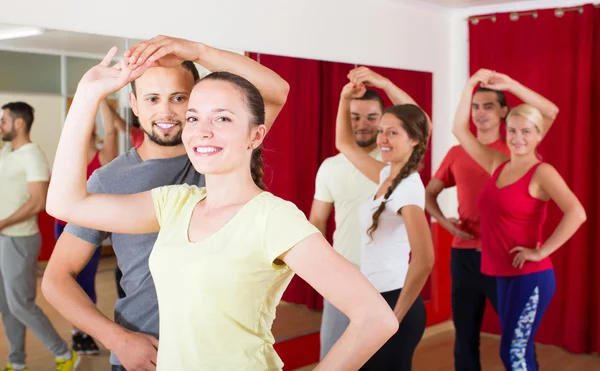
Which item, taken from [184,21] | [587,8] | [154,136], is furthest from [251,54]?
[587,8]

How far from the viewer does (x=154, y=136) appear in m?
1.99

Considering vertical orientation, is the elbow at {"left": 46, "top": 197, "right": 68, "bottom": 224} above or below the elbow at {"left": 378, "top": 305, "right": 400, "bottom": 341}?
above

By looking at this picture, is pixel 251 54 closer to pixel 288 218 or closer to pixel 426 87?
pixel 426 87

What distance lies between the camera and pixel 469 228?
400 cm

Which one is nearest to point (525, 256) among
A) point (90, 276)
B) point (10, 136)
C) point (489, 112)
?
point (489, 112)

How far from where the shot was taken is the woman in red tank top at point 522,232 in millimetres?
3184

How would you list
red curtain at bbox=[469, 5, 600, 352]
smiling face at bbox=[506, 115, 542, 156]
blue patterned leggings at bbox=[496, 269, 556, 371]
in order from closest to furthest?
blue patterned leggings at bbox=[496, 269, 556, 371] → smiling face at bbox=[506, 115, 542, 156] → red curtain at bbox=[469, 5, 600, 352]

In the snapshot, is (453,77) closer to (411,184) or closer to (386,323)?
(411,184)

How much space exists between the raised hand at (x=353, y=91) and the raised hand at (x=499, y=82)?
67cm

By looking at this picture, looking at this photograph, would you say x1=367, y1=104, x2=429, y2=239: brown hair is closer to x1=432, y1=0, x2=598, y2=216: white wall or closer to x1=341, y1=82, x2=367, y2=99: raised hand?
x1=341, y1=82, x2=367, y2=99: raised hand

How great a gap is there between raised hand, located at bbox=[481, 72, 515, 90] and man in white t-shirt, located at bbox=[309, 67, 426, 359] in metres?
0.57

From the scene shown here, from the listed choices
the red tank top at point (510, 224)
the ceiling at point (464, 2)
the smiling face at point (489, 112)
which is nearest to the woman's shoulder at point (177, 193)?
the red tank top at point (510, 224)

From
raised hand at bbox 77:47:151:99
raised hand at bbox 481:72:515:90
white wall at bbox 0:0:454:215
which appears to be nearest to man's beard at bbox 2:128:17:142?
white wall at bbox 0:0:454:215

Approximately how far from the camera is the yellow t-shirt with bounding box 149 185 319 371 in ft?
Answer: 4.70
